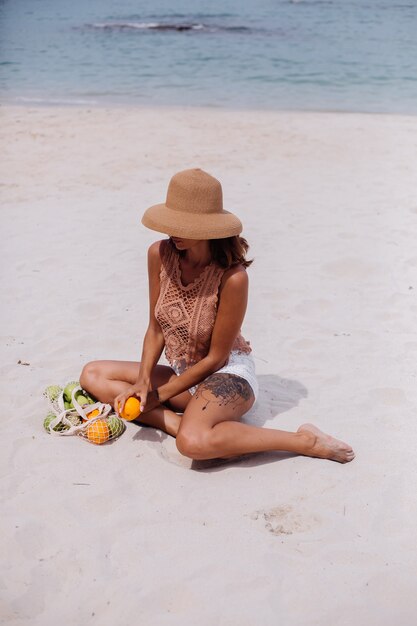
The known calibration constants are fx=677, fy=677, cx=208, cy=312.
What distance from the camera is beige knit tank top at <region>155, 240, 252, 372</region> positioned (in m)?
3.07

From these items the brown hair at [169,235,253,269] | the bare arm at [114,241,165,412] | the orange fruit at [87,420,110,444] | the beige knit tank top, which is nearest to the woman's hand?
the bare arm at [114,241,165,412]

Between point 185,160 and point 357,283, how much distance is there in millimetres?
4098

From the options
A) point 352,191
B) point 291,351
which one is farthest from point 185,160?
point 291,351

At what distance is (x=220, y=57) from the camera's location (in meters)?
18.6

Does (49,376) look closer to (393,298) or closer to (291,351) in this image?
(291,351)

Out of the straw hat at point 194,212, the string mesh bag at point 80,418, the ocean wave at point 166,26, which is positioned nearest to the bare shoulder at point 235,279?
the straw hat at point 194,212

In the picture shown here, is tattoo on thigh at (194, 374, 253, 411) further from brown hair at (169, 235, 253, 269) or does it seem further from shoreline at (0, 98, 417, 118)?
shoreline at (0, 98, 417, 118)

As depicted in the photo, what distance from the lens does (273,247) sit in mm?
5773

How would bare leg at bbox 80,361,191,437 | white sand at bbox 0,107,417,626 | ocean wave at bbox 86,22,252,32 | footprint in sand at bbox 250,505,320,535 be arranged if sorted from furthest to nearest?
ocean wave at bbox 86,22,252,32
bare leg at bbox 80,361,191,437
footprint in sand at bbox 250,505,320,535
white sand at bbox 0,107,417,626

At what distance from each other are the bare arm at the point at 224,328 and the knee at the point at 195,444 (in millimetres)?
298

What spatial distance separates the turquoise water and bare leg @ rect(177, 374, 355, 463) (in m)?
10.9

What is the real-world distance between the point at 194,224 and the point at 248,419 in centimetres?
110

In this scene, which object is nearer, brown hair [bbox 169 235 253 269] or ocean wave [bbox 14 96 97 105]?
brown hair [bbox 169 235 253 269]

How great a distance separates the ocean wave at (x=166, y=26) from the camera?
977 inches
